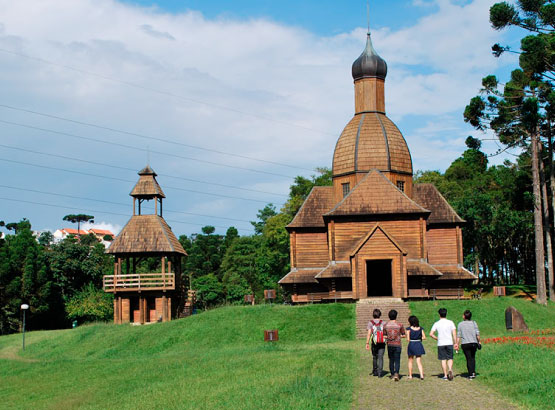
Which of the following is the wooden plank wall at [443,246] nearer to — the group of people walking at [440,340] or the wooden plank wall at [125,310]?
the wooden plank wall at [125,310]

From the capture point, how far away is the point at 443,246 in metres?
42.3

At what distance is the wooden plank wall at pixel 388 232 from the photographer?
38812 mm

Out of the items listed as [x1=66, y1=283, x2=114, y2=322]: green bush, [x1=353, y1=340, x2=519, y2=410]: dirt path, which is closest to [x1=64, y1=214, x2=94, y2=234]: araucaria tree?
[x1=66, y1=283, x2=114, y2=322]: green bush

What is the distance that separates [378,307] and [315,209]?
1143 centimetres

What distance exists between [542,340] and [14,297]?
4749 centimetres

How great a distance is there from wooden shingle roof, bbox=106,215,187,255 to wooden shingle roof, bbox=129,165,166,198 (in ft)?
5.12

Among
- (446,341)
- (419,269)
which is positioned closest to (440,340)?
(446,341)

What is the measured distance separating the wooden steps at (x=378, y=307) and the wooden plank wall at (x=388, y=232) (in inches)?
157

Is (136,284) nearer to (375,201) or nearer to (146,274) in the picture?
(146,274)

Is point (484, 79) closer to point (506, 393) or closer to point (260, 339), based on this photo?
point (260, 339)

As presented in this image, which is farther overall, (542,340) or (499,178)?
(499,178)

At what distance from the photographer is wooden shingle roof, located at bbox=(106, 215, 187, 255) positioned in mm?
43344

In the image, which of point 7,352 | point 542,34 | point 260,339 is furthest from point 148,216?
point 542,34

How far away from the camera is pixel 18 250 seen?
191ft
